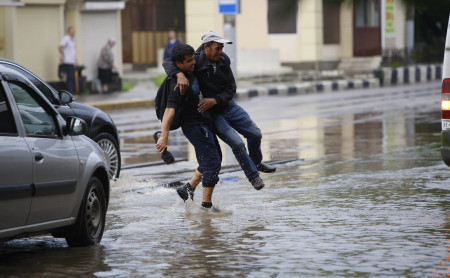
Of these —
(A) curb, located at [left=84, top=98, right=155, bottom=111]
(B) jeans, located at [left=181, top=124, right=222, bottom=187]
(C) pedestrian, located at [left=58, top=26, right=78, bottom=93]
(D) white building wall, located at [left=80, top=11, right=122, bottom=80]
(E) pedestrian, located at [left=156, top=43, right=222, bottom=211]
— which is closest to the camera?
(E) pedestrian, located at [left=156, top=43, right=222, bottom=211]

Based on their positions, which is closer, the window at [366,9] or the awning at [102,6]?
the window at [366,9]

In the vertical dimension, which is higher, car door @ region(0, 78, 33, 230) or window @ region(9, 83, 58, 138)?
window @ region(9, 83, 58, 138)

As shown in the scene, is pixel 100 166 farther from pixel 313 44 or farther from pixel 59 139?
pixel 313 44

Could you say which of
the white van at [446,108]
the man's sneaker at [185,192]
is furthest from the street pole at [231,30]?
the white van at [446,108]

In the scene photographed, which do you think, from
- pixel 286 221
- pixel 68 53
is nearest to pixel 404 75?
pixel 68 53

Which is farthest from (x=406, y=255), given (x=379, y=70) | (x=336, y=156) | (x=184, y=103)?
(x=379, y=70)

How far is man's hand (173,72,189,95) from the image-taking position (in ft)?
30.9

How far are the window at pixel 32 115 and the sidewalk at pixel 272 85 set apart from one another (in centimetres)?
1817

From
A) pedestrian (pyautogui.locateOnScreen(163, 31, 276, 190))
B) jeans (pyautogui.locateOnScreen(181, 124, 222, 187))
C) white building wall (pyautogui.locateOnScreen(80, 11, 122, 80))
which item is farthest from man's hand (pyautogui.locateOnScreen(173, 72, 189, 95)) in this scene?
white building wall (pyautogui.locateOnScreen(80, 11, 122, 80))

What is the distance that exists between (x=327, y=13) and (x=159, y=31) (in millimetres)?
37208

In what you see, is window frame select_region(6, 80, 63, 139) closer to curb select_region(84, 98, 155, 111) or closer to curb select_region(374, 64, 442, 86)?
curb select_region(84, 98, 155, 111)

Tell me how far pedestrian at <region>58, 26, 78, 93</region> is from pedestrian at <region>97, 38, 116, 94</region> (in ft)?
5.25

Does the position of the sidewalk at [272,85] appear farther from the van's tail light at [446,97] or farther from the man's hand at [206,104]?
the van's tail light at [446,97]

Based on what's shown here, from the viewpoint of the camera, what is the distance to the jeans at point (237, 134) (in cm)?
985
